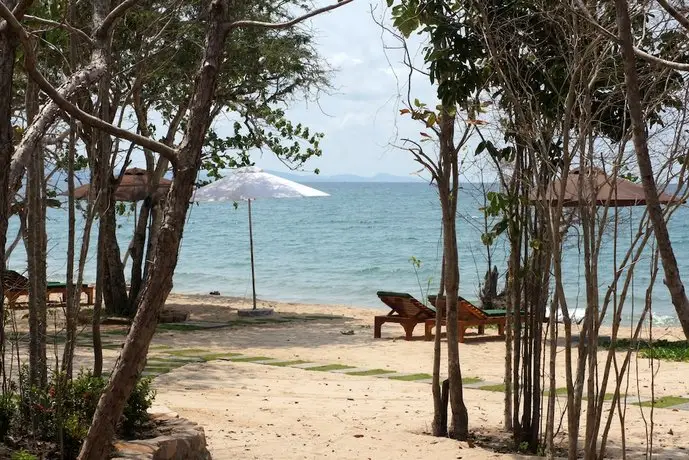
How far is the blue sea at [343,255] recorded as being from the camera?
3238 cm

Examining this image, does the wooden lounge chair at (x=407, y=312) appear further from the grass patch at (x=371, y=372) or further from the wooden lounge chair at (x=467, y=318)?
the grass patch at (x=371, y=372)

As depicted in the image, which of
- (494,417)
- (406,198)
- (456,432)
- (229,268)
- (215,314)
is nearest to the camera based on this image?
(456,432)

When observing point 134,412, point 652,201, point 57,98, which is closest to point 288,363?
point 134,412

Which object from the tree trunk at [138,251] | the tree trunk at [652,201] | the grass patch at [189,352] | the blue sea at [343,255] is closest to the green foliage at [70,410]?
the tree trunk at [652,201]

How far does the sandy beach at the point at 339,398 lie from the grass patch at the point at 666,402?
5.2 inches

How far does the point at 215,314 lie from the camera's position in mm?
18219

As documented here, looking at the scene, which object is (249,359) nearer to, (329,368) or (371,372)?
(329,368)

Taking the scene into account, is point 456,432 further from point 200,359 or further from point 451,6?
point 200,359

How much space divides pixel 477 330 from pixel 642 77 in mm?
11095

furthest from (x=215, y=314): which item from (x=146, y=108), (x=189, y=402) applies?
(x=189, y=402)

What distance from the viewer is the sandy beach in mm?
7207

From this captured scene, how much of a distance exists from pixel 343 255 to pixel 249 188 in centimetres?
3470

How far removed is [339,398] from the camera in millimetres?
9492

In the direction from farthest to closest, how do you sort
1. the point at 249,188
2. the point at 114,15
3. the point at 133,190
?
the point at 249,188 < the point at 133,190 < the point at 114,15
